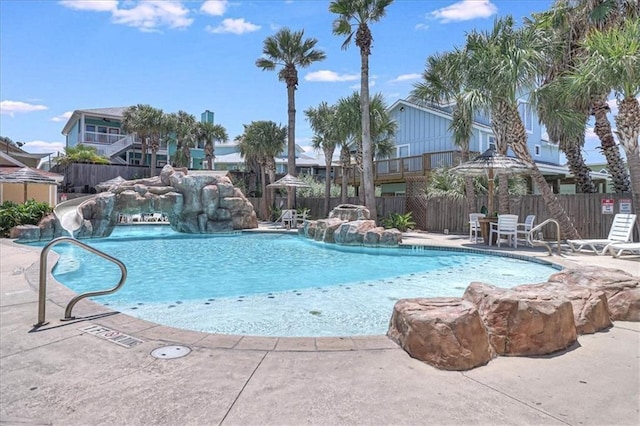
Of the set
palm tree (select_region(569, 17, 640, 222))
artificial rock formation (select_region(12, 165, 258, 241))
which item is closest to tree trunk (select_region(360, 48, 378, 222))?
artificial rock formation (select_region(12, 165, 258, 241))

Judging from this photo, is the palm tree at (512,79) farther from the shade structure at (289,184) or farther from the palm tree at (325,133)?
the shade structure at (289,184)

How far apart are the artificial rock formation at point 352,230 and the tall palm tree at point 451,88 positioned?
4529 mm

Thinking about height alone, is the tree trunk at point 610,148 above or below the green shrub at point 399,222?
above

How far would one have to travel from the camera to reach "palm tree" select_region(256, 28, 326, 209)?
2278 centimetres

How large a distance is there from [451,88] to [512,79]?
4.77 m

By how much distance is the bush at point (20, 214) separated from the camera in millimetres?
13789

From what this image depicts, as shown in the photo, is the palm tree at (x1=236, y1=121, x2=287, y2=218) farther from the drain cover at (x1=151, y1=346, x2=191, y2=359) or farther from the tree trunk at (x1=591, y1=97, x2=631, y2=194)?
the drain cover at (x1=151, y1=346, x2=191, y2=359)

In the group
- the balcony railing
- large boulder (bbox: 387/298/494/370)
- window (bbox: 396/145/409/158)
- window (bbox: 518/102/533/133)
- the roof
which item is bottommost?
large boulder (bbox: 387/298/494/370)

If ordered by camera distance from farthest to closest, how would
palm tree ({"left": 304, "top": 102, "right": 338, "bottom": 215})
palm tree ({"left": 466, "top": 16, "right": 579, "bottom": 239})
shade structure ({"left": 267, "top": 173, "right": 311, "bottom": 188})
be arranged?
palm tree ({"left": 304, "top": 102, "right": 338, "bottom": 215})
shade structure ({"left": 267, "top": 173, "right": 311, "bottom": 188})
palm tree ({"left": 466, "top": 16, "right": 579, "bottom": 239})

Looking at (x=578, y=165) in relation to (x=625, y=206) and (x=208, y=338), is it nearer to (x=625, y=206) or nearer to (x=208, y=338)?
(x=625, y=206)

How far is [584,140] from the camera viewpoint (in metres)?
16.0

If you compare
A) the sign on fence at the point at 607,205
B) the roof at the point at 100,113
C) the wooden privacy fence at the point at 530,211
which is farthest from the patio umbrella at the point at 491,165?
the roof at the point at 100,113

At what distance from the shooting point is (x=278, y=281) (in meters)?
8.35

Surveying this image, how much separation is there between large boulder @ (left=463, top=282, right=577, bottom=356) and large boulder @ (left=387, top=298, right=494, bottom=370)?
0.19m
